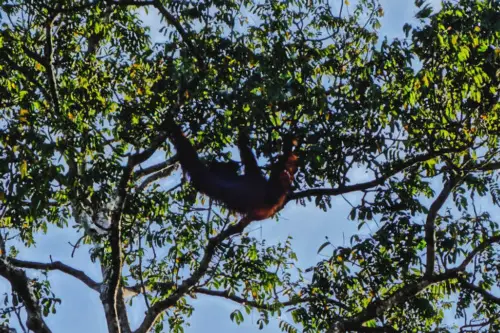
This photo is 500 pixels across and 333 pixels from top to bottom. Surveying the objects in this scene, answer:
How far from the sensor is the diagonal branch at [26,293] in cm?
587

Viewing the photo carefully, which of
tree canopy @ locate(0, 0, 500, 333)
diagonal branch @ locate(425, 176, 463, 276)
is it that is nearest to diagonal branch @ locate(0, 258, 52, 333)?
tree canopy @ locate(0, 0, 500, 333)

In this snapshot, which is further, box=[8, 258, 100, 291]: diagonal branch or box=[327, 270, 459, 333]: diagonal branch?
box=[8, 258, 100, 291]: diagonal branch

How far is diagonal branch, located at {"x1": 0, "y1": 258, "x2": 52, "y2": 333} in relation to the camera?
19.2ft

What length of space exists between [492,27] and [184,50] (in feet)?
8.43

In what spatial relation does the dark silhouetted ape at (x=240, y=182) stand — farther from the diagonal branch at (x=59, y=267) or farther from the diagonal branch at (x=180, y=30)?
the diagonal branch at (x=59, y=267)

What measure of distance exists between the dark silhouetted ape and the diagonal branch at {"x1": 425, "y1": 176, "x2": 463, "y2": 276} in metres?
1.36

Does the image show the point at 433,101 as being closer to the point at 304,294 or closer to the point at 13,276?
the point at 304,294

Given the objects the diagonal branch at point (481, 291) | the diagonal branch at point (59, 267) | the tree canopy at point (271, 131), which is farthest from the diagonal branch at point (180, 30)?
the diagonal branch at point (59, 267)

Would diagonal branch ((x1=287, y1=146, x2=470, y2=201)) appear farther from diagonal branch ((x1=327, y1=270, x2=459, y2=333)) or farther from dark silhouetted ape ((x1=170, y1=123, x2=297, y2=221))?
diagonal branch ((x1=327, y1=270, x2=459, y2=333))

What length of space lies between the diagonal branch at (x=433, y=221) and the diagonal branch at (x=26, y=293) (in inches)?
145

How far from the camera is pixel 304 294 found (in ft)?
23.8

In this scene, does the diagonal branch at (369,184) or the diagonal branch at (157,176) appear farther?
the diagonal branch at (157,176)

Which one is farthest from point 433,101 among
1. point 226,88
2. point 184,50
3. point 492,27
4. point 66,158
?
point 66,158

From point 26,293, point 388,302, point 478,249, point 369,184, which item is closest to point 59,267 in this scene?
point 26,293
